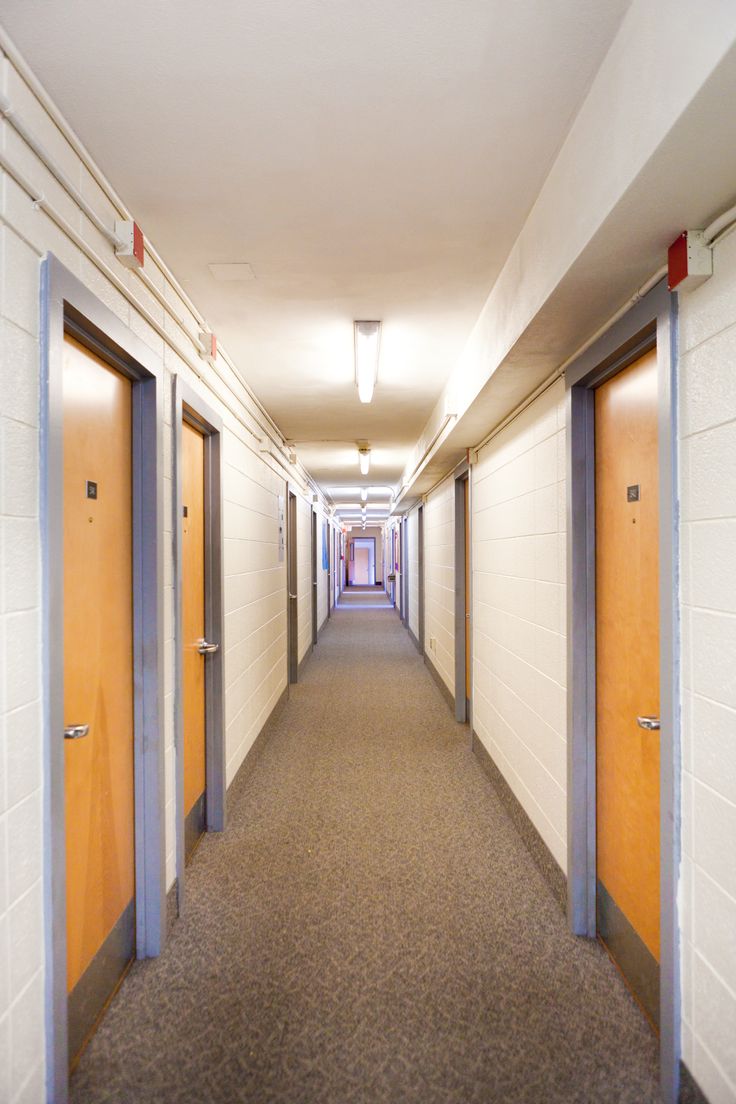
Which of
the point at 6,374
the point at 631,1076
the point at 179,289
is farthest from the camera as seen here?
the point at 179,289

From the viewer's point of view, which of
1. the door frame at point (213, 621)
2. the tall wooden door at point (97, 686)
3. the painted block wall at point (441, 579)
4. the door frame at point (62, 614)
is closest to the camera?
the door frame at point (62, 614)

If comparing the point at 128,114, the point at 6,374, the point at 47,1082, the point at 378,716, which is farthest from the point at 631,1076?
the point at 378,716

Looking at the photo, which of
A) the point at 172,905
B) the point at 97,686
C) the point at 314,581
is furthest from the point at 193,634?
the point at 314,581

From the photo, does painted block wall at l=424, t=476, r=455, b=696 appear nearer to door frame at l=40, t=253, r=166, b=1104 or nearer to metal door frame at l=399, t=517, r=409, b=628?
metal door frame at l=399, t=517, r=409, b=628

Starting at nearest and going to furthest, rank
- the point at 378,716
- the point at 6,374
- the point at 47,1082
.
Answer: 1. the point at 6,374
2. the point at 47,1082
3. the point at 378,716

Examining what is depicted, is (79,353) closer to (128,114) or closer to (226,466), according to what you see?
(128,114)

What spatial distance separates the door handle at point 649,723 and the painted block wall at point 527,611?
60 cm

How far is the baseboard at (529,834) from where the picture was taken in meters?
2.42

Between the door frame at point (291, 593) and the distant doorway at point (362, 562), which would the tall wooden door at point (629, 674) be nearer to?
the door frame at point (291, 593)

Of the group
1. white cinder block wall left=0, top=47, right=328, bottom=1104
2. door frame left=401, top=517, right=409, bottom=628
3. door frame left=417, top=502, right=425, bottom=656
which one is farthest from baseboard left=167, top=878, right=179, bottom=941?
door frame left=401, top=517, right=409, bottom=628

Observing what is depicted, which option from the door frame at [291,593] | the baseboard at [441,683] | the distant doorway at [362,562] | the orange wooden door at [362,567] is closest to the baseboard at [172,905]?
the baseboard at [441,683]

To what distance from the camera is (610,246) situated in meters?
1.45

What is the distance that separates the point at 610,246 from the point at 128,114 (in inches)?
49.9

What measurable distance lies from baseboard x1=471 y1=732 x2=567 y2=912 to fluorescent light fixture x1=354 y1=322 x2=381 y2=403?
2479mm
